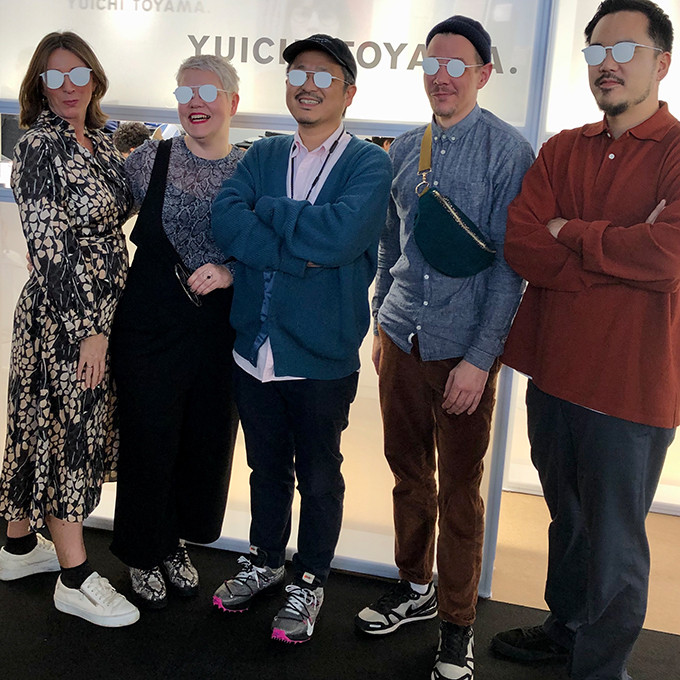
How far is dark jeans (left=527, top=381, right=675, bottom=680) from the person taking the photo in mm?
1892

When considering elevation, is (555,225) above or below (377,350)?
above

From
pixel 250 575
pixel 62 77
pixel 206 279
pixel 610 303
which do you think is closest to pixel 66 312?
pixel 206 279

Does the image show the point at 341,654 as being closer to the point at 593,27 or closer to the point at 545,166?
the point at 545,166

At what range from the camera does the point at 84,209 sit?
2.13m

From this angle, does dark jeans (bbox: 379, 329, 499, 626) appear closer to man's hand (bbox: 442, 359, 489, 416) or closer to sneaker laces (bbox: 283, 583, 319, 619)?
man's hand (bbox: 442, 359, 489, 416)

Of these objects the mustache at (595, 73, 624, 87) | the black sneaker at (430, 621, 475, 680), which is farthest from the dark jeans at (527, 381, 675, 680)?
the mustache at (595, 73, 624, 87)

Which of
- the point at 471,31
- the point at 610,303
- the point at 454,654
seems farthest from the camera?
the point at 454,654

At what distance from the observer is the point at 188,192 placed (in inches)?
87.0

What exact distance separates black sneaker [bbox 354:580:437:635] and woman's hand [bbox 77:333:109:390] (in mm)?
1153

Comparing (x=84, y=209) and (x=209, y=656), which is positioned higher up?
(x=84, y=209)

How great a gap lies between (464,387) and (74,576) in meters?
1.42

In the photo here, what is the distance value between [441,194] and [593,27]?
57 centimetres

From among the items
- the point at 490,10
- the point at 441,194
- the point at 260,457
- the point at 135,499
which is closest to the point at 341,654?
the point at 260,457

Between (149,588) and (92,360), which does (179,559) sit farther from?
(92,360)
